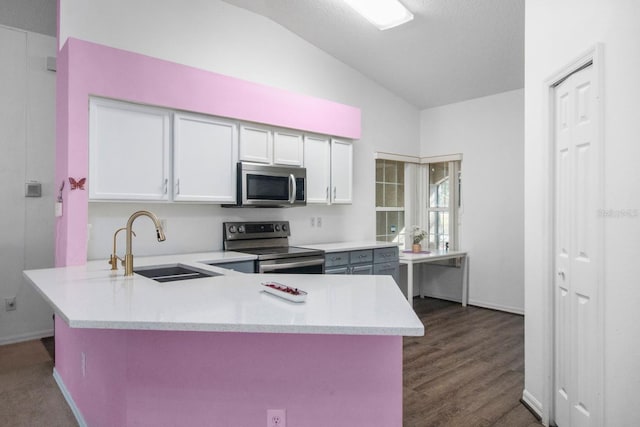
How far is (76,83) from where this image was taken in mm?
2709

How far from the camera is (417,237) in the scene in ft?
17.4

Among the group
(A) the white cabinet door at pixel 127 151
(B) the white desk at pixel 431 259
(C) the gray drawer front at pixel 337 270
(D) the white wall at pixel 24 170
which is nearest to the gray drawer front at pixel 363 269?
(C) the gray drawer front at pixel 337 270

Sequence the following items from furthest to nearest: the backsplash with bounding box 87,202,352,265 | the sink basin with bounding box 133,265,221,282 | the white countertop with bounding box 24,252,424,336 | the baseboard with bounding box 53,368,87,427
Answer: the backsplash with bounding box 87,202,352,265 → the sink basin with bounding box 133,265,221,282 → the baseboard with bounding box 53,368,87,427 → the white countertop with bounding box 24,252,424,336

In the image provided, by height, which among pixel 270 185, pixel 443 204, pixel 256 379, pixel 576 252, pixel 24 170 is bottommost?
pixel 256 379

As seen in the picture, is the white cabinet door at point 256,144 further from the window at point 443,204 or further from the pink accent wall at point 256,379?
the window at point 443,204

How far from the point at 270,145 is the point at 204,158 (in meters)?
0.69

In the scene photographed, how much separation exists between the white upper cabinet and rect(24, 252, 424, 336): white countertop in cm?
168

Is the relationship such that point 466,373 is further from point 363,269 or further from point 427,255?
point 427,255

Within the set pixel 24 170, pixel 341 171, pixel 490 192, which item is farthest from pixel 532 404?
pixel 24 170

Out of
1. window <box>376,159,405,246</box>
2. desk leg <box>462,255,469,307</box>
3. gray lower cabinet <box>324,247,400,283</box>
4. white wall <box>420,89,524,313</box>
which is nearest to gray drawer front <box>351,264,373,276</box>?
gray lower cabinet <box>324,247,400,283</box>

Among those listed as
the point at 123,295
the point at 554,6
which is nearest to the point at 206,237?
the point at 123,295

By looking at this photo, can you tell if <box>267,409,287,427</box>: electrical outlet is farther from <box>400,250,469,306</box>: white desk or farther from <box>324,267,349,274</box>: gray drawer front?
<box>400,250,469,306</box>: white desk

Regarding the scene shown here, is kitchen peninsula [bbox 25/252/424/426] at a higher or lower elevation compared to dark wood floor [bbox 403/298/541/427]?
higher

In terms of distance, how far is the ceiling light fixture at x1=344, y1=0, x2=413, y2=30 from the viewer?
3.40 meters
